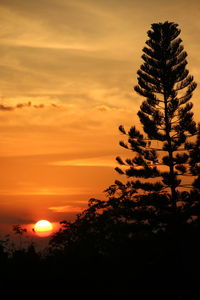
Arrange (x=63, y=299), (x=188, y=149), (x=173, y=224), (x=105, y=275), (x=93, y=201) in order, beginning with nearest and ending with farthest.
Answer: (x=63, y=299) → (x=105, y=275) → (x=93, y=201) → (x=173, y=224) → (x=188, y=149)

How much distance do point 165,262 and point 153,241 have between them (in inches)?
79.7

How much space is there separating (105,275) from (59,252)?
11.7 ft

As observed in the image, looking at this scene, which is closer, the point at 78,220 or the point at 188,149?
the point at 78,220

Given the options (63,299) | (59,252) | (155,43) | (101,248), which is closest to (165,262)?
(101,248)

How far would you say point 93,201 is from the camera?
22.8 metres

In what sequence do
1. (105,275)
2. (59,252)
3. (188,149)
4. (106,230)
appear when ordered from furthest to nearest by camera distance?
(188,149) < (106,230) < (59,252) < (105,275)

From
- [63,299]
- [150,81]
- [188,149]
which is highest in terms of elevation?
[150,81]

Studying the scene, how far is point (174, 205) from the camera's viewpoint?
87.6 feet

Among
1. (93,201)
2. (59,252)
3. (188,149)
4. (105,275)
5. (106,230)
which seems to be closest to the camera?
(105,275)

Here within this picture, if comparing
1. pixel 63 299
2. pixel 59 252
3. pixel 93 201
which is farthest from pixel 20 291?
pixel 93 201

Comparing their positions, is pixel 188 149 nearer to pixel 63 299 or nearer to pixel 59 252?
pixel 59 252

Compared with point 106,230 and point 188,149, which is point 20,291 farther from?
point 188,149

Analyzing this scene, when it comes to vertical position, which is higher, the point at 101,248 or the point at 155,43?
the point at 155,43

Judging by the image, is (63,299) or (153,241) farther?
(153,241)
